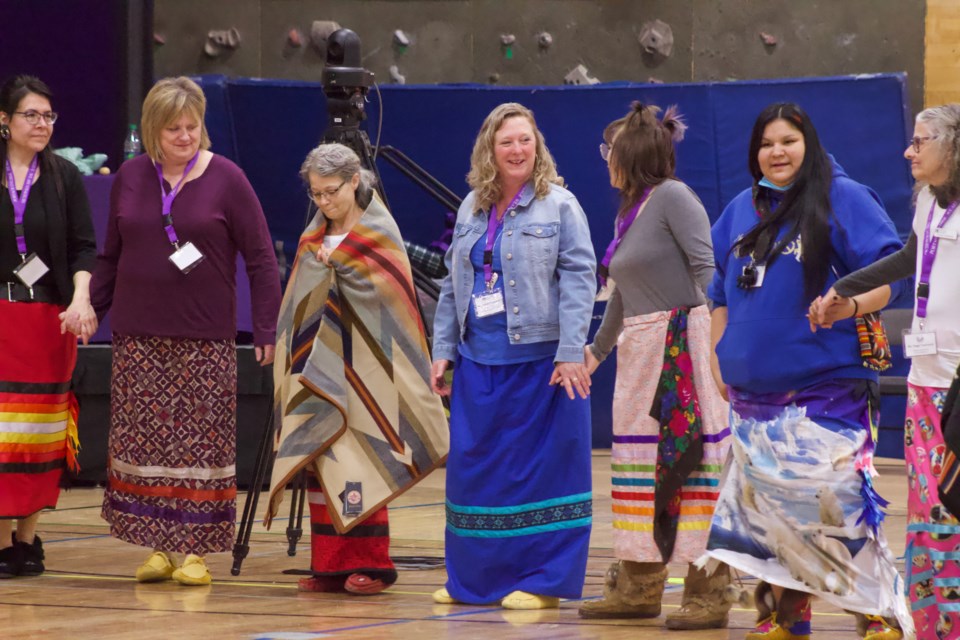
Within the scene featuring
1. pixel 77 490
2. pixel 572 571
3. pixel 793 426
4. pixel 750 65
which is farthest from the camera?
pixel 750 65

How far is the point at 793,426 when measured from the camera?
391 centimetres

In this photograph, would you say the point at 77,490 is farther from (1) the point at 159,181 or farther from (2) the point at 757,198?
(2) the point at 757,198

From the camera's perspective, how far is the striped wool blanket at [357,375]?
200 inches

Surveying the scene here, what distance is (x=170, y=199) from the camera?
5.20 meters

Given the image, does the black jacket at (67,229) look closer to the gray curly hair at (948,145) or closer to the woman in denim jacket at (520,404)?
the woman in denim jacket at (520,404)

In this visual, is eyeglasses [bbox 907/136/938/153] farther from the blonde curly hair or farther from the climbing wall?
the climbing wall

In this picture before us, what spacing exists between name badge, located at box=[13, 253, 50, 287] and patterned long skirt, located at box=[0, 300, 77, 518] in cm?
8

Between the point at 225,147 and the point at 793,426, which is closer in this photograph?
the point at 793,426

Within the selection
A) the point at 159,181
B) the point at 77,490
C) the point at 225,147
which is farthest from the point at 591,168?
the point at 159,181

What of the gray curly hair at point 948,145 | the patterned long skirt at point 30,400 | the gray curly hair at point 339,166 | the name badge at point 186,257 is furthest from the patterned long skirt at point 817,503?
the patterned long skirt at point 30,400

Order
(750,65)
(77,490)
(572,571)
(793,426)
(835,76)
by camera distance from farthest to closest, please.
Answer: (750,65), (835,76), (77,490), (572,571), (793,426)

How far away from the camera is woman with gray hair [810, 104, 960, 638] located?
3701 millimetres

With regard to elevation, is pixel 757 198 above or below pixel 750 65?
below

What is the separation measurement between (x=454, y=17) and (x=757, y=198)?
6.94 meters
